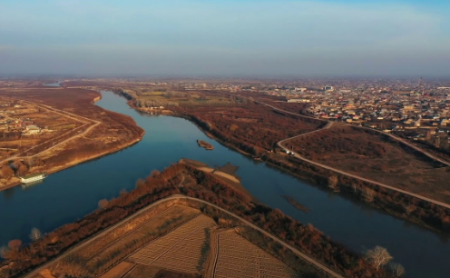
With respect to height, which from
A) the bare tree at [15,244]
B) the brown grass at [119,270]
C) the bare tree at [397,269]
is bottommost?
the bare tree at [397,269]

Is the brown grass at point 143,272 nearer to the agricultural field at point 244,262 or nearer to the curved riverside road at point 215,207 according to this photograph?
the agricultural field at point 244,262

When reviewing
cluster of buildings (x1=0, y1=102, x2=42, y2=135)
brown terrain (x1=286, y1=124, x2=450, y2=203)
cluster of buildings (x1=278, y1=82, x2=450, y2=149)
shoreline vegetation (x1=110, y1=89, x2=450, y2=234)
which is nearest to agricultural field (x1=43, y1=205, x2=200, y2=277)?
shoreline vegetation (x1=110, y1=89, x2=450, y2=234)

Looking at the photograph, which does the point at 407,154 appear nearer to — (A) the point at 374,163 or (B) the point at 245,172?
(A) the point at 374,163

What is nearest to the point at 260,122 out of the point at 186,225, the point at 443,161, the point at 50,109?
the point at 443,161

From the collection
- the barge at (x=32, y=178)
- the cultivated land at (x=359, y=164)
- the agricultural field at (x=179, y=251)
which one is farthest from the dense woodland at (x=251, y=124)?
the barge at (x=32, y=178)

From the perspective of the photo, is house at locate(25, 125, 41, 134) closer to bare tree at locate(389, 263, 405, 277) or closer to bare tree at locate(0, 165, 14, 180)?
bare tree at locate(0, 165, 14, 180)

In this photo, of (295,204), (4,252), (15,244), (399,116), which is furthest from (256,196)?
(399,116)
